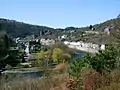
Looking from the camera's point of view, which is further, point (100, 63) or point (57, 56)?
point (57, 56)

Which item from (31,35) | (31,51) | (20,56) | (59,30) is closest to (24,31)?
(31,35)

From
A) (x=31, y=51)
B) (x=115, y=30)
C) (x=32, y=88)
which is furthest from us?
(x=31, y=51)

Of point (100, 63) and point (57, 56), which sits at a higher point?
point (100, 63)

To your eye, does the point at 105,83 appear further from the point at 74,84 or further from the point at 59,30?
the point at 59,30

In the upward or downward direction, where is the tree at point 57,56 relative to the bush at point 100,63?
downward

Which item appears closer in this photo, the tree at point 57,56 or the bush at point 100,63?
the bush at point 100,63

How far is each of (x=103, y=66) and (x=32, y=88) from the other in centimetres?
358

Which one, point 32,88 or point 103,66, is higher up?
point 103,66

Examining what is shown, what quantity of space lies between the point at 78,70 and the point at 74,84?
1.09 meters

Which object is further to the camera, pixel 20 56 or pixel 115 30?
pixel 20 56

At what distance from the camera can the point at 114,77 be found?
6555mm

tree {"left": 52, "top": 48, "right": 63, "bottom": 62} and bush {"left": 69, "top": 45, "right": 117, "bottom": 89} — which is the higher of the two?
bush {"left": 69, "top": 45, "right": 117, "bottom": 89}

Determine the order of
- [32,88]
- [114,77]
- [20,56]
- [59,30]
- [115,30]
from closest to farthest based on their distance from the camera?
1. [114,77]
2. [115,30]
3. [32,88]
4. [20,56]
5. [59,30]

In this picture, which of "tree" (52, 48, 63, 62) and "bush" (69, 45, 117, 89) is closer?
"bush" (69, 45, 117, 89)
